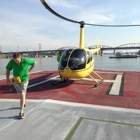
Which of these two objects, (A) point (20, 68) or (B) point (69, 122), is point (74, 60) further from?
(B) point (69, 122)

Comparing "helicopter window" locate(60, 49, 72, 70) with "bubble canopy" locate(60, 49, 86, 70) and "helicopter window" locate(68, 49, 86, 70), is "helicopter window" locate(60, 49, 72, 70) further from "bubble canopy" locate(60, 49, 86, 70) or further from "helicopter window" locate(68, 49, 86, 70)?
"helicopter window" locate(68, 49, 86, 70)

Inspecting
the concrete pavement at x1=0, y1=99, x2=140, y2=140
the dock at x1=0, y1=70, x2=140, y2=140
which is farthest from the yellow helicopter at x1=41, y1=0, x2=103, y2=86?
the concrete pavement at x1=0, y1=99, x2=140, y2=140

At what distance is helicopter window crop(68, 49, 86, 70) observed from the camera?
777 cm

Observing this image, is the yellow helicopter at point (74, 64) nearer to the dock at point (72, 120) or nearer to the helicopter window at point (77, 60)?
the helicopter window at point (77, 60)

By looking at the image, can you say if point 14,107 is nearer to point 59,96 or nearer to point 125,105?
point 59,96

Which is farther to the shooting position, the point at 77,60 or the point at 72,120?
the point at 77,60

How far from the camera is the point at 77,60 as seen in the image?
7.91m

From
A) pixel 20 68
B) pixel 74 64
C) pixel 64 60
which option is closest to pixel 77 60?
pixel 74 64

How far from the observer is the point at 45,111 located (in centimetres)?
453

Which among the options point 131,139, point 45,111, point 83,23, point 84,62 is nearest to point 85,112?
point 45,111

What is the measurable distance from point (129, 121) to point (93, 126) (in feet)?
3.39

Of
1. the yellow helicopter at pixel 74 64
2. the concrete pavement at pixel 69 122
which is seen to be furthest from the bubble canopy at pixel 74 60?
the concrete pavement at pixel 69 122

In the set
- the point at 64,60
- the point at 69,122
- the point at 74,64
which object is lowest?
the point at 69,122

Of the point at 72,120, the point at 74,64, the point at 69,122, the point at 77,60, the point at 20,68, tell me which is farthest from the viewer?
the point at 77,60
